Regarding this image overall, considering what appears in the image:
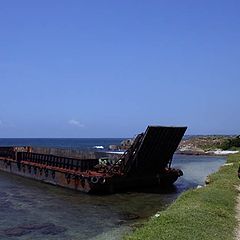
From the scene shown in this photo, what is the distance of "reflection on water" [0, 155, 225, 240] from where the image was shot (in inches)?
776

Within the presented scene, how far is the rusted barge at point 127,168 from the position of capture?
31688mm

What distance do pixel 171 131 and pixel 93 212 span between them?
10.8 m

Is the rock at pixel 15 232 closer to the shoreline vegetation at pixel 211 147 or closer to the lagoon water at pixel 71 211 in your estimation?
the lagoon water at pixel 71 211

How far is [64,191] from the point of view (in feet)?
111

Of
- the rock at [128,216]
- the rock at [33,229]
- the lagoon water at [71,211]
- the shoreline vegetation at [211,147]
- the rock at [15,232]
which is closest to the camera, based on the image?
the rock at [15,232]

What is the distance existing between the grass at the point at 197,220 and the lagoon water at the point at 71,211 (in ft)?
7.85

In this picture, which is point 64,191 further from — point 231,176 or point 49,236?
point 49,236

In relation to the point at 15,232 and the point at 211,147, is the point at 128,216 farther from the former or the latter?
the point at 211,147

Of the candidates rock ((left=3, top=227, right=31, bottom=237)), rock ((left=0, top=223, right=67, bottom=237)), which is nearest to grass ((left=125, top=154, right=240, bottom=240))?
rock ((left=0, top=223, right=67, bottom=237))

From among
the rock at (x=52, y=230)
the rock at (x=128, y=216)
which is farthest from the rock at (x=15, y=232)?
the rock at (x=128, y=216)

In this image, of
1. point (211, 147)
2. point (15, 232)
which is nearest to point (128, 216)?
point (15, 232)

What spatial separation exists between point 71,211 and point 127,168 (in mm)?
8340

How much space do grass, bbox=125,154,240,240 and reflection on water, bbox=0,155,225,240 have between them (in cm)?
248

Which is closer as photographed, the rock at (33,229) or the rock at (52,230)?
the rock at (33,229)
